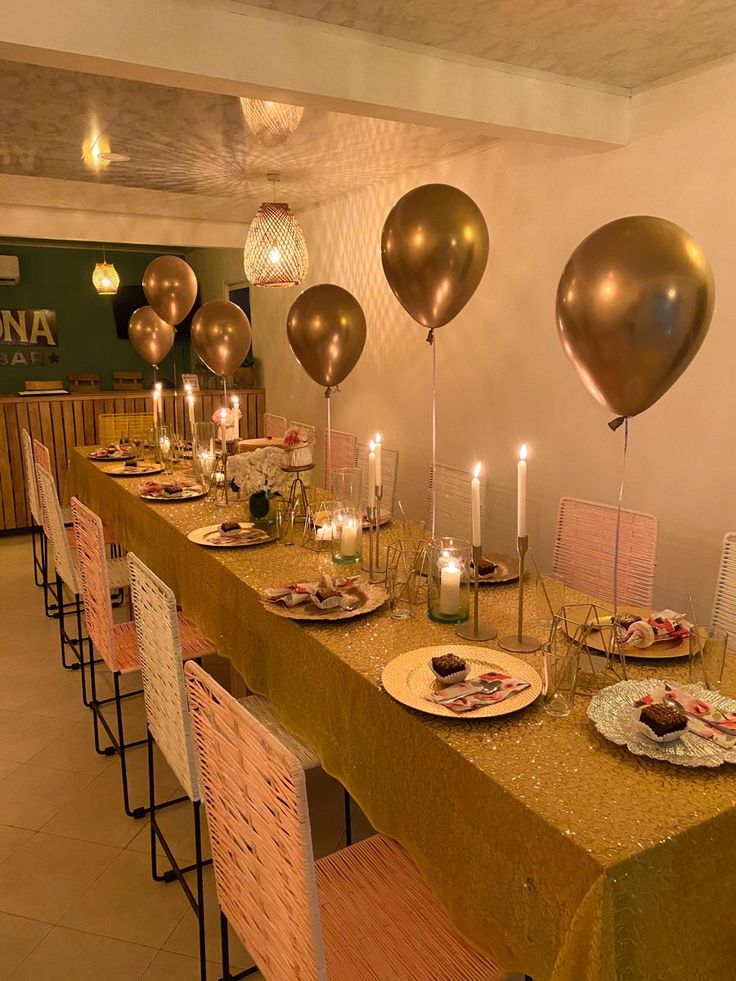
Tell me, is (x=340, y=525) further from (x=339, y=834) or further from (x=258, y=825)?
(x=258, y=825)

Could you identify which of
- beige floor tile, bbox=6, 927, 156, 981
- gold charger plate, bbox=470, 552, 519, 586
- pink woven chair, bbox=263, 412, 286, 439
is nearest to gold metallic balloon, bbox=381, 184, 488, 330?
gold charger plate, bbox=470, 552, 519, 586

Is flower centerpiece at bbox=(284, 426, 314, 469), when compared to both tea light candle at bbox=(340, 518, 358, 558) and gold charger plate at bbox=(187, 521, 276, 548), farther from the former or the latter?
tea light candle at bbox=(340, 518, 358, 558)

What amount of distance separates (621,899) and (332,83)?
243 cm

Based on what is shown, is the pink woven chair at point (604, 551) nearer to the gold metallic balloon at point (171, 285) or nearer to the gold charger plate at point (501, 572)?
the gold charger plate at point (501, 572)

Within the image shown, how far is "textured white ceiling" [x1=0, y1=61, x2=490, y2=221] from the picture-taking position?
3105 mm

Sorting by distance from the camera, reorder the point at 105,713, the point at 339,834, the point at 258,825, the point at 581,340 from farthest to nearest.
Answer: the point at 105,713, the point at 339,834, the point at 581,340, the point at 258,825

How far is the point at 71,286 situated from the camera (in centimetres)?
893

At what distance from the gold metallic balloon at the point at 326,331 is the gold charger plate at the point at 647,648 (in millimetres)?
1586

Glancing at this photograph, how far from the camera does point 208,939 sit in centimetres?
197

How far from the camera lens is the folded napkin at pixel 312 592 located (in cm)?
192

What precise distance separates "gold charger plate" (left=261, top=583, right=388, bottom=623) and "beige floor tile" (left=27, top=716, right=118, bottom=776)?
1.27 m

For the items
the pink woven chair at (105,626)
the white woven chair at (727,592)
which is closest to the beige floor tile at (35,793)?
the pink woven chair at (105,626)

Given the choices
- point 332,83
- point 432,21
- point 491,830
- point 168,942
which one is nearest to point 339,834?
point 168,942

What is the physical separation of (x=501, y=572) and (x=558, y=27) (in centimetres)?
176
